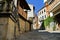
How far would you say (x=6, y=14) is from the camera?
9859 millimetres

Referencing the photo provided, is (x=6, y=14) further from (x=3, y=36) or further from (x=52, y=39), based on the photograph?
(x=52, y=39)

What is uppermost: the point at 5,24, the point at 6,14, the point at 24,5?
the point at 24,5

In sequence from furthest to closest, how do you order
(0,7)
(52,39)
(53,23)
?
(53,23), (52,39), (0,7)

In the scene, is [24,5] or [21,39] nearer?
[21,39]

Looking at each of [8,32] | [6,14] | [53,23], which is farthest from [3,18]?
[53,23]

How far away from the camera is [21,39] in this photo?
1313 centimetres

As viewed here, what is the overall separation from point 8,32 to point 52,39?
4.87 meters

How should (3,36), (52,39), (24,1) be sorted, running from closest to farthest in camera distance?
(3,36) → (52,39) → (24,1)

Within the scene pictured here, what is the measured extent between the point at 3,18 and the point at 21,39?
3903mm

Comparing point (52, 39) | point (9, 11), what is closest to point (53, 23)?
point (52, 39)

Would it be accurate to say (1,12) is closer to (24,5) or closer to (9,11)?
(9,11)

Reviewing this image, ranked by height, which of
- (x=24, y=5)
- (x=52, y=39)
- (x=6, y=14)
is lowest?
(x=52, y=39)

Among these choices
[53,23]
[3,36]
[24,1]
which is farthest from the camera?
[53,23]

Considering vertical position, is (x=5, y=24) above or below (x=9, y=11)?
below
